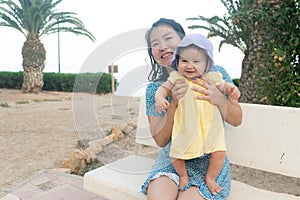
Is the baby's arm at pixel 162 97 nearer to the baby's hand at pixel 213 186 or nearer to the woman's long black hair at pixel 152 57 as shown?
the woman's long black hair at pixel 152 57

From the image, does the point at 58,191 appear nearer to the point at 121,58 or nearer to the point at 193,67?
the point at 121,58

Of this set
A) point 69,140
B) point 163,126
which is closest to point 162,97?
point 163,126

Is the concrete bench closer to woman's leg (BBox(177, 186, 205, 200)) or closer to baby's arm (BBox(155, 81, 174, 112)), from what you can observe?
woman's leg (BBox(177, 186, 205, 200))

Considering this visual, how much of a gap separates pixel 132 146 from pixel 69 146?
3.85ft

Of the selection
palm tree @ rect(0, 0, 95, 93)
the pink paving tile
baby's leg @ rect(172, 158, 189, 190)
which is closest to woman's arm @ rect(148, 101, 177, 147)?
baby's leg @ rect(172, 158, 189, 190)

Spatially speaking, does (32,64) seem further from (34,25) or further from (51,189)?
(51,189)

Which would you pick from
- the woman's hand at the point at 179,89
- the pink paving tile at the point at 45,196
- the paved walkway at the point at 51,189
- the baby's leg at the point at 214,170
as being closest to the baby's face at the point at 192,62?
the woman's hand at the point at 179,89

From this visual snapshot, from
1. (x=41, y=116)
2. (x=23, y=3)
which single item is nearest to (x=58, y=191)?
(x=41, y=116)

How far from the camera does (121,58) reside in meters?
1.55

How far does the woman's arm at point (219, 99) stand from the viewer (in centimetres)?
149

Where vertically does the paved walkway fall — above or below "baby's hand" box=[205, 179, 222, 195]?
below

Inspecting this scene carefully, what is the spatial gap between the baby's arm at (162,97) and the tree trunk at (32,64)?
1213cm

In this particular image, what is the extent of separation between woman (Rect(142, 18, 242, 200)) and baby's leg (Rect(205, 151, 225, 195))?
2cm

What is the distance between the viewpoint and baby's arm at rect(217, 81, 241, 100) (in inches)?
56.4
